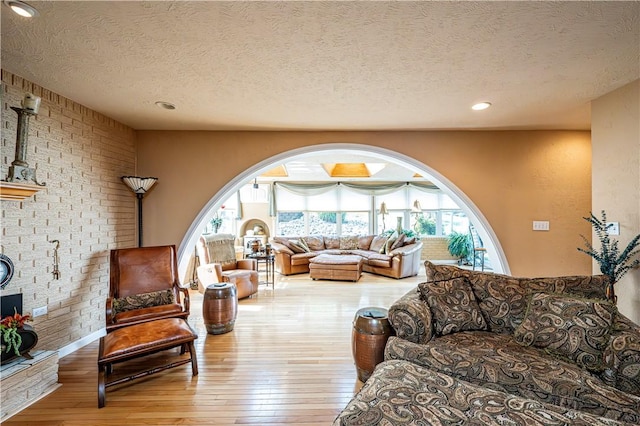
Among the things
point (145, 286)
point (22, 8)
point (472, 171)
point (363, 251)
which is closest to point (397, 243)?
point (363, 251)

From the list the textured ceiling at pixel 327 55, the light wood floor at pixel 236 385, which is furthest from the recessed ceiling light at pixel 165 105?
the light wood floor at pixel 236 385

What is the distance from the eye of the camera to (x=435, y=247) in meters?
8.15

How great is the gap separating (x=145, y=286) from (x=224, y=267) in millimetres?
1955

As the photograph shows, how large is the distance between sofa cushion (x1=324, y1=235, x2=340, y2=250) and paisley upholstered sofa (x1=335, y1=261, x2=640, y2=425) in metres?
4.94

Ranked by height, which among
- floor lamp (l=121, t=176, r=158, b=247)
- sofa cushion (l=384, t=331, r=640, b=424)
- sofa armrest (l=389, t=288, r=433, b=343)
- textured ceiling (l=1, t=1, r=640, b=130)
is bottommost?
sofa cushion (l=384, t=331, r=640, b=424)

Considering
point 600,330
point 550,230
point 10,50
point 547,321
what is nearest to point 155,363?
point 10,50

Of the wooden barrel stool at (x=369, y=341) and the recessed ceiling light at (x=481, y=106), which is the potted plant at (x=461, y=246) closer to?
the recessed ceiling light at (x=481, y=106)

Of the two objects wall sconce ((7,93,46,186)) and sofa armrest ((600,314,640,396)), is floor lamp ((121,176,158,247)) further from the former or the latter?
sofa armrest ((600,314,640,396))

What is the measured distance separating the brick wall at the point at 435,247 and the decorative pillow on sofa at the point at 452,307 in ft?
20.4

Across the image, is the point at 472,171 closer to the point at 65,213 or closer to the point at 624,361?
the point at 624,361

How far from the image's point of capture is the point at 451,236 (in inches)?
311

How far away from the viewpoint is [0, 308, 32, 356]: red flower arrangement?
6.36ft

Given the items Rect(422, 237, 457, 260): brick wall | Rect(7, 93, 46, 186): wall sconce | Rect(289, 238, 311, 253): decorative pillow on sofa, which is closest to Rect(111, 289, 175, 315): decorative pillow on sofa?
Rect(7, 93, 46, 186): wall sconce

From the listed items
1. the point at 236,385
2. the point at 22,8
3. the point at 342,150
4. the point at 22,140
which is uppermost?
the point at 22,8
